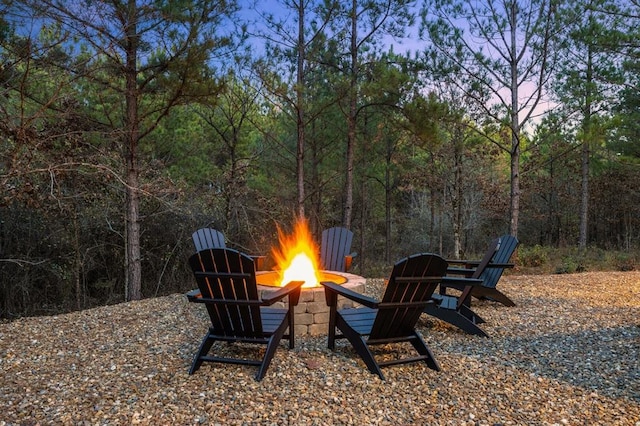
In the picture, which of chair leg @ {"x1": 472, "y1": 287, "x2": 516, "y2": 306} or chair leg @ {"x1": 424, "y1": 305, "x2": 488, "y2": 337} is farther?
chair leg @ {"x1": 472, "y1": 287, "x2": 516, "y2": 306}

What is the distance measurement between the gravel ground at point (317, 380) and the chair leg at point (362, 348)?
0.16ft

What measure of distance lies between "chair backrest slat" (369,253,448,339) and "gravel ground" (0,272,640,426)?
0.27m

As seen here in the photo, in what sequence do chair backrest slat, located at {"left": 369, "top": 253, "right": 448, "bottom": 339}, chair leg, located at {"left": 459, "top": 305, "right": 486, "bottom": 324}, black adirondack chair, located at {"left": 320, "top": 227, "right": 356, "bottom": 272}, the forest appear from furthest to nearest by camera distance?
black adirondack chair, located at {"left": 320, "top": 227, "right": 356, "bottom": 272} < the forest < chair leg, located at {"left": 459, "top": 305, "right": 486, "bottom": 324} < chair backrest slat, located at {"left": 369, "top": 253, "right": 448, "bottom": 339}

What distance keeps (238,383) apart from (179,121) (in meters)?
7.21

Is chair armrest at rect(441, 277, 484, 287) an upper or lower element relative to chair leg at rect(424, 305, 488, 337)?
upper

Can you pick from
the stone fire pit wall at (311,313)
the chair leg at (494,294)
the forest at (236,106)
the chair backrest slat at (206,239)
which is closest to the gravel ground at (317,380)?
the stone fire pit wall at (311,313)

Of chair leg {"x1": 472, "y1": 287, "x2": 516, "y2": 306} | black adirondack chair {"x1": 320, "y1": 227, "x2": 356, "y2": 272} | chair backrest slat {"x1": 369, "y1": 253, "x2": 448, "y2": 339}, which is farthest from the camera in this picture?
black adirondack chair {"x1": 320, "y1": 227, "x2": 356, "y2": 272}

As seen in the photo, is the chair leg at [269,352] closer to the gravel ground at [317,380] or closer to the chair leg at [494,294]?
the gravel ground at [317,380]

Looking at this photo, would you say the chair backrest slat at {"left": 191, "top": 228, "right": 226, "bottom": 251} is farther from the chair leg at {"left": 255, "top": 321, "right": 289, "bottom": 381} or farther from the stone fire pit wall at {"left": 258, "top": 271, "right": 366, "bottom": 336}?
the chair leg at {"left": 255, "top": 321, "right": 289, "bottom": 381}

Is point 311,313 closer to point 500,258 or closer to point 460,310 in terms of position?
point 460,310

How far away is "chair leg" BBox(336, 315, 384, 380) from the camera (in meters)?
2.76

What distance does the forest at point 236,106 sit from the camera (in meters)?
4.95

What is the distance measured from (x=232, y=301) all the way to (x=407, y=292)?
3.59 ft

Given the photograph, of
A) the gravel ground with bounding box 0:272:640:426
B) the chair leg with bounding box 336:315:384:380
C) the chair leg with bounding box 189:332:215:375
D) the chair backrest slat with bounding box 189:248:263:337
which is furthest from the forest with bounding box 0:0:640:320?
the chair leg with bounding box 336:315:384:380
